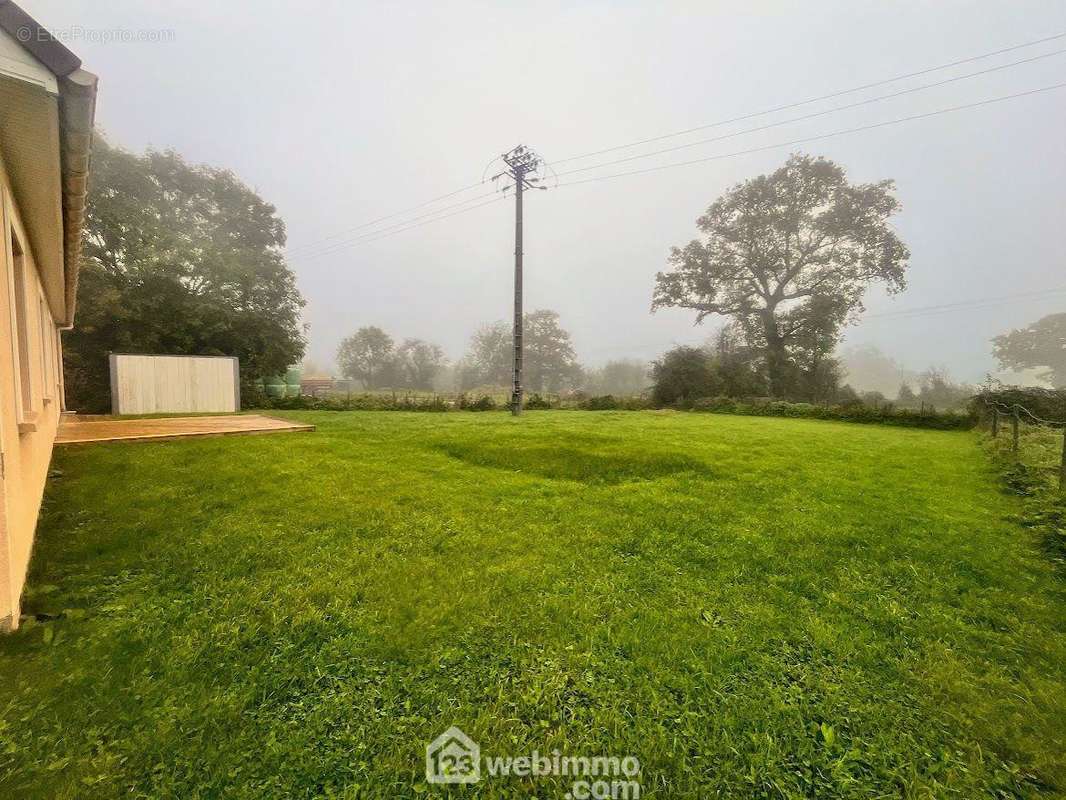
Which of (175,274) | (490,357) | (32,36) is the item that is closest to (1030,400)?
(32,36)

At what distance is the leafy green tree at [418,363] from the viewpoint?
1992 inches

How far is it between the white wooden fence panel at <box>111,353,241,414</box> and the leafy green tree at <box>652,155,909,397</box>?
25.5 metres

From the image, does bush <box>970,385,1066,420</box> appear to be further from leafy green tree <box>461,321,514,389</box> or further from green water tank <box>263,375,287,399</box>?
leafy green tree <box>461,321,514,389</box>

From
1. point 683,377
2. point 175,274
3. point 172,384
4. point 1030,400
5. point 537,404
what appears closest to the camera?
point 172,384

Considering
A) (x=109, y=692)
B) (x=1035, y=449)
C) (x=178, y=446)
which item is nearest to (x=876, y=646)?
(x=109, y=692)

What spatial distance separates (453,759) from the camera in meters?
1.62

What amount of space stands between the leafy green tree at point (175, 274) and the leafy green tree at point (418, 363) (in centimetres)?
2842

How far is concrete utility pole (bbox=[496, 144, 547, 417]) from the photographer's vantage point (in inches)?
520

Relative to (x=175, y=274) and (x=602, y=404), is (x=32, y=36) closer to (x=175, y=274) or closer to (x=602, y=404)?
(x=602, y=404)

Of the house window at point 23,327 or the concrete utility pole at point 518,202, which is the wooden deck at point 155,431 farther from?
the concrete utility pole at point 518,202

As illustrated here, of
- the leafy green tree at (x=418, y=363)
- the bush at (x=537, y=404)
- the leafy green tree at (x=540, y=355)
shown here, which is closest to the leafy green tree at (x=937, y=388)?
the bush at (x=537, y=404)

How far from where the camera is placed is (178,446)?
629 cm

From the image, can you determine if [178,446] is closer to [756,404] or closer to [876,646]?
[876,646]

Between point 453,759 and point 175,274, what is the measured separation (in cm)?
2369
